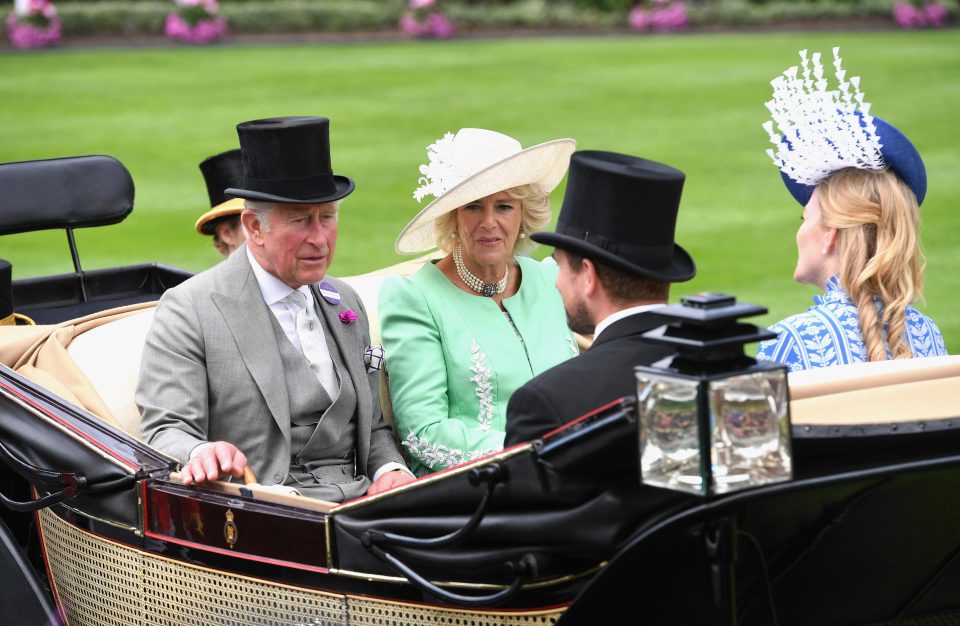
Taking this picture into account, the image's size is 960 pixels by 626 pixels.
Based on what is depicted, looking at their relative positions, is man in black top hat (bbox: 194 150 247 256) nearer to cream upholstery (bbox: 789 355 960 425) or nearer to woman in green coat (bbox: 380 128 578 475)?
woman in green coat (bbox: 380 128 578 475)

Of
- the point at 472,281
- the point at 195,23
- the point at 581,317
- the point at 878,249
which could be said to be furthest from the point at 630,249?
the point at 195,23

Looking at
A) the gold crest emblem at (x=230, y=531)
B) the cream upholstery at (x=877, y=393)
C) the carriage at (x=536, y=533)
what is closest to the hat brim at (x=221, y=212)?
the carriage at (x=536, y=533)

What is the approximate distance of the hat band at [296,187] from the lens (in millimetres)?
3316

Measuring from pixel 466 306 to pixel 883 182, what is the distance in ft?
4.09

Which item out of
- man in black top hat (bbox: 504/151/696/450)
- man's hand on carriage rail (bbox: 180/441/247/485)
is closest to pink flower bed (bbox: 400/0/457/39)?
man's hand on carriage rail (bbox: 180/441/247/485)

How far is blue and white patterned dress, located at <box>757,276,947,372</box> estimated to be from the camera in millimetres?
2980

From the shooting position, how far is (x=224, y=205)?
4.85m

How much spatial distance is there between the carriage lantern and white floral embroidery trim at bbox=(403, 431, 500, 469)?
154cm

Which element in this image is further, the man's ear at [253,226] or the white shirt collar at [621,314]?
the man's ear at [253,226]

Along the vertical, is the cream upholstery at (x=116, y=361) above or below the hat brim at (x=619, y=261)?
below

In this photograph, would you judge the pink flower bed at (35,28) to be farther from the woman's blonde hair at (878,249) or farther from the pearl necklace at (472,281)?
the woman's blonde hair at (878,249)

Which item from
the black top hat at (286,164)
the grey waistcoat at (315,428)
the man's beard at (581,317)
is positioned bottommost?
the grey waistcoat at (315,428)

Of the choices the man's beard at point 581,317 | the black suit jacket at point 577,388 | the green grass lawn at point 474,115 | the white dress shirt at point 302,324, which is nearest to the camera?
the black suit jacket at point 577,388

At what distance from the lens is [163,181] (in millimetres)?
12672
